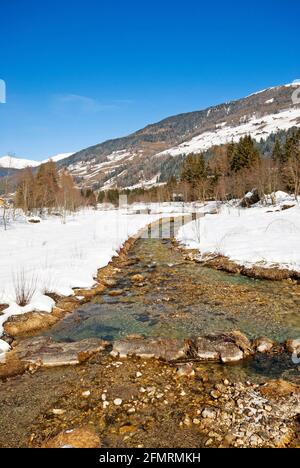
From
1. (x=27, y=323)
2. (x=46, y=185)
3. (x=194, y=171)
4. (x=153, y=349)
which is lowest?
(x=153, y=349)

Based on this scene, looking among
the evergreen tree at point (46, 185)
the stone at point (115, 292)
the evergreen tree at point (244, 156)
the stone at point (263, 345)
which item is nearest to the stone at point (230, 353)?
the stone at point (263, 345)

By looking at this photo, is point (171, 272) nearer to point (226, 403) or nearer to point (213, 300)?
point (213, 300)

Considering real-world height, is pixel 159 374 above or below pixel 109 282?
below

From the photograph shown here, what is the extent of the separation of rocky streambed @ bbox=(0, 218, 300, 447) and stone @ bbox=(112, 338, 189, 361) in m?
0.03

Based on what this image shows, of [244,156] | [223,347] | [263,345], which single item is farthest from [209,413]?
[244,156]

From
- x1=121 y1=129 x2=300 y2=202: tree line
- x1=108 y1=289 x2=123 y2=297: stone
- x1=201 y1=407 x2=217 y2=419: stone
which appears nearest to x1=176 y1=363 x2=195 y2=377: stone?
x1=201 y1=407 x2=217 y2=419: stone

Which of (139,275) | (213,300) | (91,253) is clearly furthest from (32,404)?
(91,253)

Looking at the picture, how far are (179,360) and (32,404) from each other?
3.66m

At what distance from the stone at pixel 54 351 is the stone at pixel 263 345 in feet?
14.3

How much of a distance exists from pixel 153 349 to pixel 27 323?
4604 millimetres

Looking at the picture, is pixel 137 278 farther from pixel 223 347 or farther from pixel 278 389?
pixel 278 389

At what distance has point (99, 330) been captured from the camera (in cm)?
1052

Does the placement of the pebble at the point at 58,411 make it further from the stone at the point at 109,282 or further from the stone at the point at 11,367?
the stone at the point at 109,282

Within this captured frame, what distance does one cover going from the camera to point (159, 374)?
738cm
